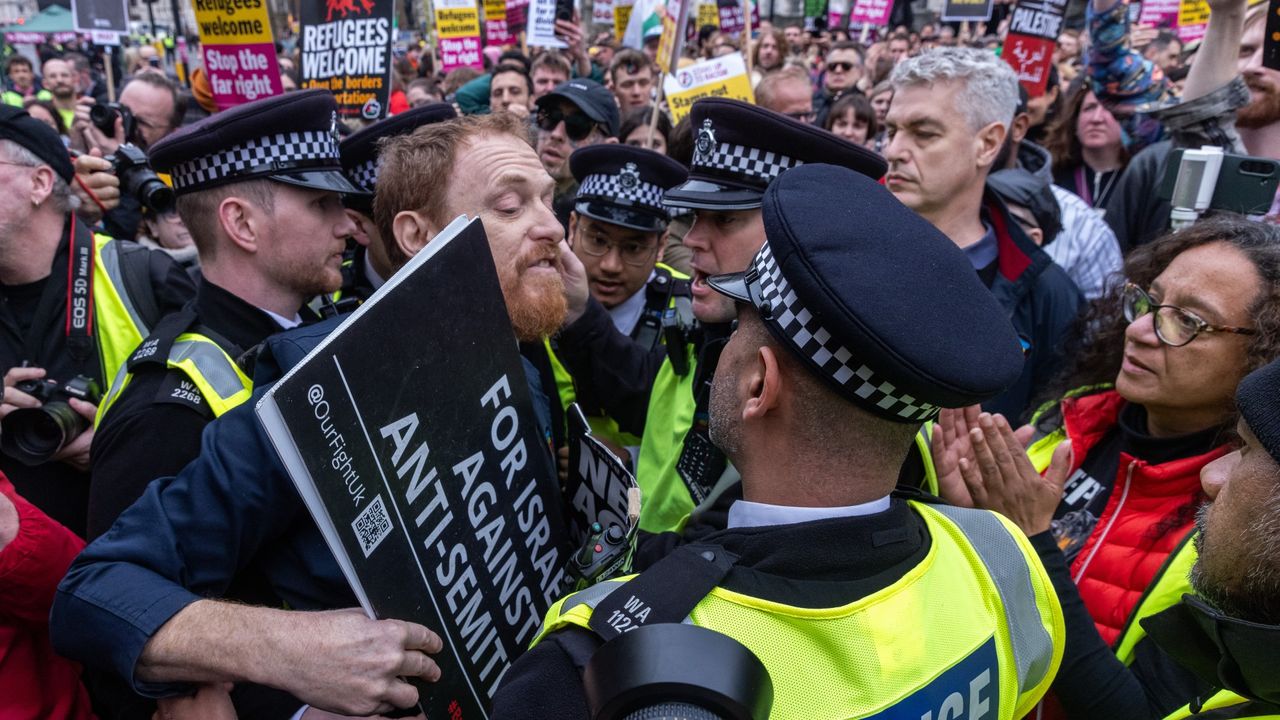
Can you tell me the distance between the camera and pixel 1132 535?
7.39ft

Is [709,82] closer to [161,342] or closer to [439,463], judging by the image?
[161,342]

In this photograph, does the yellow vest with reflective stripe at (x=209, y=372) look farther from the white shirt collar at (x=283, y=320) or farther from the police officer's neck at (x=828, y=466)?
the police officer's neck at (x=828, y=466)

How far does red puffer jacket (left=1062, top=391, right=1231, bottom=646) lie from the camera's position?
217 centimetres

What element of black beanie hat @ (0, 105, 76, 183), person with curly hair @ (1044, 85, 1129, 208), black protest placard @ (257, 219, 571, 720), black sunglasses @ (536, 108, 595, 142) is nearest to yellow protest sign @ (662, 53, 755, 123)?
black sunglasses @ (536, 108, 595, 142)

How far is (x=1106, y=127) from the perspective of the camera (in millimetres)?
5816

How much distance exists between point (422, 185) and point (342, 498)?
1.16 meters

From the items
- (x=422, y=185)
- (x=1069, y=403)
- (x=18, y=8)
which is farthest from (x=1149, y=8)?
(x=18, y=8)

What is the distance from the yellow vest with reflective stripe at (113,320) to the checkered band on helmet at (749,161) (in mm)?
2038

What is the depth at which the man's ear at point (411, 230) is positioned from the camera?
2.41 metres

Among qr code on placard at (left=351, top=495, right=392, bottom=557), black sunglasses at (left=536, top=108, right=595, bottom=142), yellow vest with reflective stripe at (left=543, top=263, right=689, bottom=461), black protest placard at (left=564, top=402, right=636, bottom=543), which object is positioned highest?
qr code on placard at (left=351, top=495, right=392, bottom=557)

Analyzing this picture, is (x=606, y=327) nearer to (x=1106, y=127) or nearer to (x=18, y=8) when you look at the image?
(x=1106, y=127)

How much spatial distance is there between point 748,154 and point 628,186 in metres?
1.14

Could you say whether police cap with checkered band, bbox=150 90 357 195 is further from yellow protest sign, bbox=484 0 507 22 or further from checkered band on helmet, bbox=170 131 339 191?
yellow protest sign, bbox=484 0 507 22

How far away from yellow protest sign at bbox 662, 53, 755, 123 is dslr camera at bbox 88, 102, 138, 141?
346 centimetres
